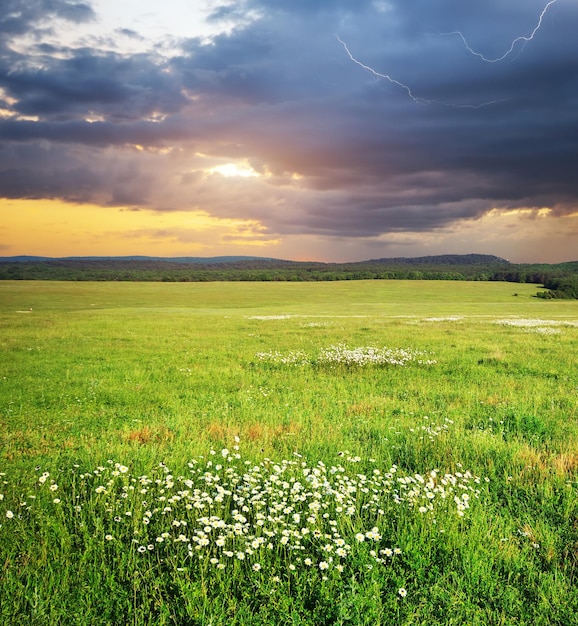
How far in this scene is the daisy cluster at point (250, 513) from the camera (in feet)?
16.4

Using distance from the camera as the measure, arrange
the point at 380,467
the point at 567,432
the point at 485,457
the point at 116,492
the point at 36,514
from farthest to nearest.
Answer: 1. the point at 567,432
2. the point at 485,457
3. the point at 380,467
4. the point at 116,492
5. the point at 36,514

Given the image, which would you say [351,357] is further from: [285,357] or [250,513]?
[250,513]

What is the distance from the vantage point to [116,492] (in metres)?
6.49

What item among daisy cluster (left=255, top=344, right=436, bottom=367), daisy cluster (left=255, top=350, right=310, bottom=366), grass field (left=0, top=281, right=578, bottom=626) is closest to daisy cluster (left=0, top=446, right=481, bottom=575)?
grass field (left=0, top=281, right=578, bottom=626)

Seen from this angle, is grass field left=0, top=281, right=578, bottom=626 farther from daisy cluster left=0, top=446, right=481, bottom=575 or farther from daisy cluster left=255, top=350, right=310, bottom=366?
daisy cluster left=255, top=350, right=310, bottom=366

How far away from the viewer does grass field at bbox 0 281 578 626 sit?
14.7 ft

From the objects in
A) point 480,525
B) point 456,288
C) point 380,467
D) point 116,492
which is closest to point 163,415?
point 116,492

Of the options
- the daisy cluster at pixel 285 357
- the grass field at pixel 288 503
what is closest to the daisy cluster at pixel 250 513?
the grass field at pixel 288 503

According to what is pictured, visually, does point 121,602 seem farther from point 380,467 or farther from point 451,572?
point 380,467

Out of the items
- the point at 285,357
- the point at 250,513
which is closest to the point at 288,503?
the point at 250,513

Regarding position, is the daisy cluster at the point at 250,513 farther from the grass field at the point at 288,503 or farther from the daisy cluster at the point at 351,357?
the daisy cluster at the point at 351,357

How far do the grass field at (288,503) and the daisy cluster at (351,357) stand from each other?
148 inches

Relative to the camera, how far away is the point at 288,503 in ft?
20.1

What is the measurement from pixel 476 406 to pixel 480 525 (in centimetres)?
743
